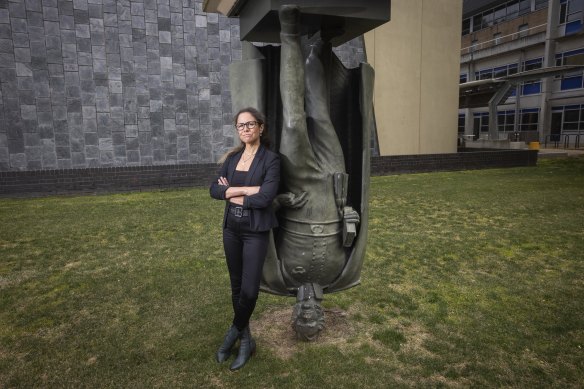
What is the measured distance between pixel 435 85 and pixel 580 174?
609cm

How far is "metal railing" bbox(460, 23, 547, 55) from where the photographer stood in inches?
1260

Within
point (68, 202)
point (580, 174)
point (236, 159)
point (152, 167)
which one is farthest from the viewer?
point (580, 174)

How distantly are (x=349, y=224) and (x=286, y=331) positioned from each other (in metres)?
1.25

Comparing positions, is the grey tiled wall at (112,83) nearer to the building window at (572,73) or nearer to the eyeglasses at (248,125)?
the eyeglasses at (248,125)

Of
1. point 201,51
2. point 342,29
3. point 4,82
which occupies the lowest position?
point 342,29

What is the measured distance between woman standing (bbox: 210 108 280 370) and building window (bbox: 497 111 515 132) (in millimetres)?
37498

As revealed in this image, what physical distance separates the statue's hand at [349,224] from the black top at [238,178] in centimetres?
93

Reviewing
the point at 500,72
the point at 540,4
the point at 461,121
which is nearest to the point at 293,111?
the point at 540,4

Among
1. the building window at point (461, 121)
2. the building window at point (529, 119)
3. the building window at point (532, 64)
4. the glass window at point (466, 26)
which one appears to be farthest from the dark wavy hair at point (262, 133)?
the glass window at point (466, 26)

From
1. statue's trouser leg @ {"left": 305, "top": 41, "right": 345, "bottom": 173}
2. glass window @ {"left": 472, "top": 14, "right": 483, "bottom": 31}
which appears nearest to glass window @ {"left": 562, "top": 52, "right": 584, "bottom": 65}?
glass window @ {"left": 472, "top": 14, "right": 483, "bottom": 31}

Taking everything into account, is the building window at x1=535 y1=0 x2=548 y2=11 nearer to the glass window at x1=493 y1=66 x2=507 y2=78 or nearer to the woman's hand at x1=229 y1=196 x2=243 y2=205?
the glass window at x1=493 y1=66 x2=507 y2=78

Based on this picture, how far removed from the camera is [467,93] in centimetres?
2392

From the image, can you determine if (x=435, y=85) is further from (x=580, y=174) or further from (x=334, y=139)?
(x=334, y=139)

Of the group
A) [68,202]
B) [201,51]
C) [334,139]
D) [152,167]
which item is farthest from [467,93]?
[334,139]
